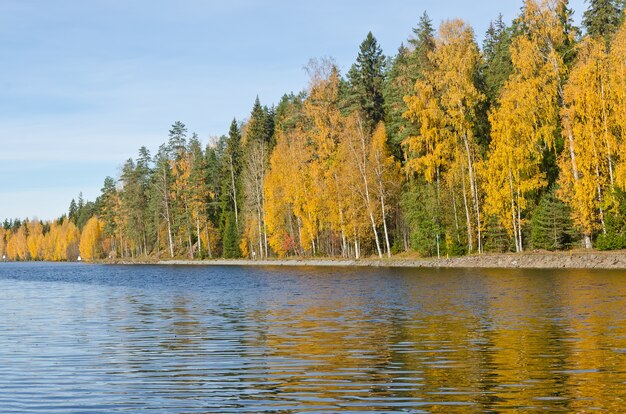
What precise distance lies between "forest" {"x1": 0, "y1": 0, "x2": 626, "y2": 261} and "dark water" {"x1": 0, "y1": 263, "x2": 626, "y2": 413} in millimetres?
25504

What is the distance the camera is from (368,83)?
92.1m

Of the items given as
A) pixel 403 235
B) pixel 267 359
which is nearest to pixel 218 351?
pixel 267 359

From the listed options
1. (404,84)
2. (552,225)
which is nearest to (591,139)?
(552,225)

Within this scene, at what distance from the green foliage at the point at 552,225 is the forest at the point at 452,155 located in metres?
0.13

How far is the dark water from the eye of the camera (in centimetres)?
1117

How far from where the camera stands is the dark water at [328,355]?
11.2m

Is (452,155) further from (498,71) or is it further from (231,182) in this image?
(231,182)

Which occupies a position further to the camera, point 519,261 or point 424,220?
point 424,220

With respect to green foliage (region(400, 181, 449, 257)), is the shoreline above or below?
below

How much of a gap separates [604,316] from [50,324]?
19.2 meters

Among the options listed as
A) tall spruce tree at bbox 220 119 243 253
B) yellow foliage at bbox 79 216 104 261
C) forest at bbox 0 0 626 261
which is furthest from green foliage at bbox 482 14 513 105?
yellow foliage at bbox 79 216 104 261

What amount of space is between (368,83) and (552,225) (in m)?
42.3

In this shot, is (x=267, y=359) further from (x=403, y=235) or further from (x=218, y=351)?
(x=403, y=235)

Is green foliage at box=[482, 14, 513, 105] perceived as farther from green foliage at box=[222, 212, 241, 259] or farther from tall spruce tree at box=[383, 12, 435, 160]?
green foliage at box=[222, 212, 241, 259]
